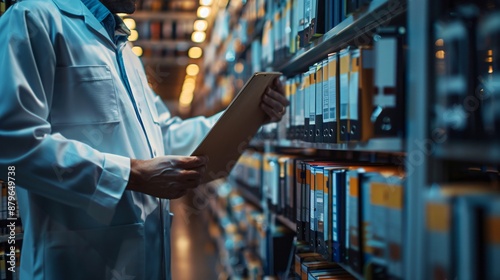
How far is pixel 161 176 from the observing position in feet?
5.03

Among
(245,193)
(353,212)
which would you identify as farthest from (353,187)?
(245,193)

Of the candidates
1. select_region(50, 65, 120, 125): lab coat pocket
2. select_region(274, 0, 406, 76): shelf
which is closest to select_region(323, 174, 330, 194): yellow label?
select_region(274, 0, 406, 76): shelf

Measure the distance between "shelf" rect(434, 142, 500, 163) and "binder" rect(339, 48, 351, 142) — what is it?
1.72 feet

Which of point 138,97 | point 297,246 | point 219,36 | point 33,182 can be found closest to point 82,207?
point 33,182

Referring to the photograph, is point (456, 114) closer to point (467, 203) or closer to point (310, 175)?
point (467, 203)

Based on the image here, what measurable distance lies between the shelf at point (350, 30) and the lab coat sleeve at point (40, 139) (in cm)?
81

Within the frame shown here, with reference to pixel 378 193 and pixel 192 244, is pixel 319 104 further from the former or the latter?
pixel 192 244

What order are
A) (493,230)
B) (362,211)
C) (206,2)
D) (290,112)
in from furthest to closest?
1. (206,2)
2. (290,112)
3. (362,211)
4. (493,230)

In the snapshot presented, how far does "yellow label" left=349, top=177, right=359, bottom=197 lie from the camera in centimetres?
137

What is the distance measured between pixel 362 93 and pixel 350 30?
33 centimetres

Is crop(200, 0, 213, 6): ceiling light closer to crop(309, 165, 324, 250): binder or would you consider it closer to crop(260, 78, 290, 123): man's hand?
crop(260, 78, 290, 123): man's hand

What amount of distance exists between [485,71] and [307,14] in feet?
2.90

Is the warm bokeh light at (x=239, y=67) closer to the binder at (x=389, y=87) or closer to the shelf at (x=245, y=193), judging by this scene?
the shelf at (x=245, y=193)

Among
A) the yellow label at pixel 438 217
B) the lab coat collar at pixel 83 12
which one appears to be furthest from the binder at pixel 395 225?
the lab coat collar at pixel 83 12
